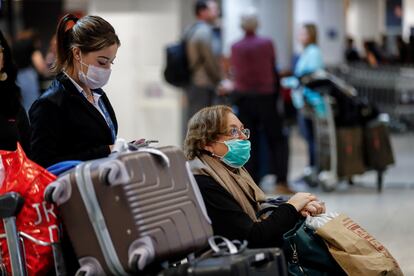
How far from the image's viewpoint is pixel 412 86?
1759cm

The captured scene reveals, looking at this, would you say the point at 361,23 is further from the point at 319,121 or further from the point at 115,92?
the point at 319,121

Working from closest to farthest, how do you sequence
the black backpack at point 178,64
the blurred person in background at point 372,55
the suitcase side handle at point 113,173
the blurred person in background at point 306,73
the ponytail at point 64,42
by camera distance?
the suitcase side handle at point 113,173 < the ponytail at point 64,42 < the blurred person in background at point 306,73 < the black backpack at point 178,64 < the blurred person in background at point 372,55

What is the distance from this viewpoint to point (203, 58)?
10.2 m

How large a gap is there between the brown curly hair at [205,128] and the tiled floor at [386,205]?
2.18m

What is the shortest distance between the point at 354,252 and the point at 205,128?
2.52ft

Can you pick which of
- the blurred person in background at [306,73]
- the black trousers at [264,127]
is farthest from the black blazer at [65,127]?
the blurred person in background at [306,73]

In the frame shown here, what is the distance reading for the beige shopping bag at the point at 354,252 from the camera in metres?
3.93

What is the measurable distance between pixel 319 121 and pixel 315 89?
37 centimetres

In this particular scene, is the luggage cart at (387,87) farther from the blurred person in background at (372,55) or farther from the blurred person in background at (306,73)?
the blurred person in background at (306,73)

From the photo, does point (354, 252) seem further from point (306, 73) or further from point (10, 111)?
point (306, 73)

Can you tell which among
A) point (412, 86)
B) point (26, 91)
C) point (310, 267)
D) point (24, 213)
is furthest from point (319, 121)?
point (412, 86)

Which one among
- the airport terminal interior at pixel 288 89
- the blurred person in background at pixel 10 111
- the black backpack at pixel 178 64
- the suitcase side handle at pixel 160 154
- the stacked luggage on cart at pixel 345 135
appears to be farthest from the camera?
the black backpack at pixel 178 64

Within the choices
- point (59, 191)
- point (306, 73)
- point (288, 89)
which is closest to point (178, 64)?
point (306, 73)

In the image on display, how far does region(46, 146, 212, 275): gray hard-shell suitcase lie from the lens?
10.6 ft
